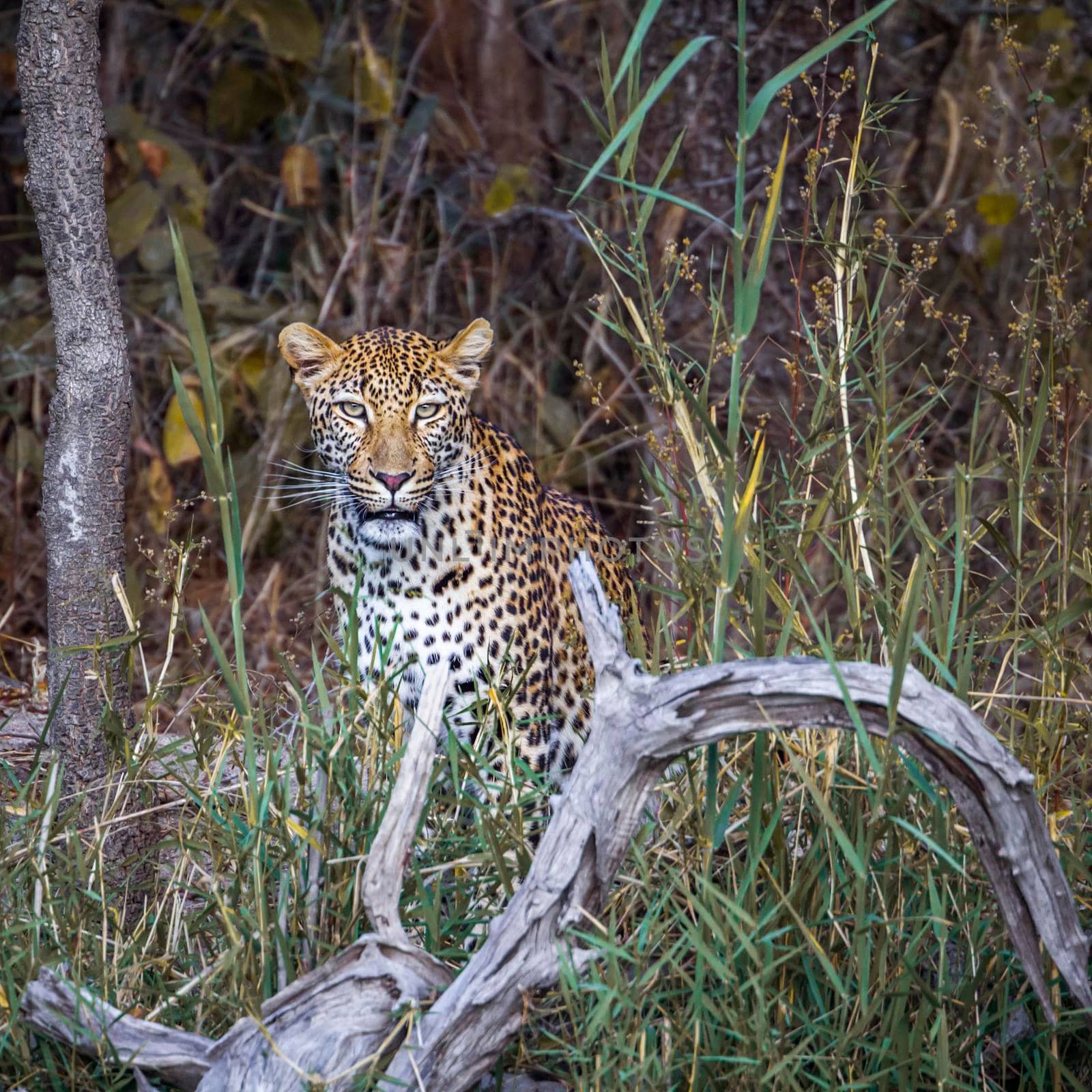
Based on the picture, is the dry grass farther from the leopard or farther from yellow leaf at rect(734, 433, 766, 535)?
the leopard

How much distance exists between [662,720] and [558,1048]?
1.96ft

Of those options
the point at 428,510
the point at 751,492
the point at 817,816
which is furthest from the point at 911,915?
the point at 428,510

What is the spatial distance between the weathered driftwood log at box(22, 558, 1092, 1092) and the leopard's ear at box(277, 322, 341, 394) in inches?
70.3

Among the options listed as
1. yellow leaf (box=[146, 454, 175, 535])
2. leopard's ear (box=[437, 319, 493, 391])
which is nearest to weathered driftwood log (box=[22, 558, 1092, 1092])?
leopard's ear (box=[437, 319, 493, 391])

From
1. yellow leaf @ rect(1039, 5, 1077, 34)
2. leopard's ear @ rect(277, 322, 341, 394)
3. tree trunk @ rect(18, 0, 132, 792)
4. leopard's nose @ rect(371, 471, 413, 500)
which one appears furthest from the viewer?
yellow leaf @ rect(1039, 5, 1077, 34)

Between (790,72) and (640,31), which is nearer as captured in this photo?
(640,31)

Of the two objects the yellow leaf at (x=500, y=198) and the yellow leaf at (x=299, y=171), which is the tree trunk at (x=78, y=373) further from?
the yellow leaf at (x=299, y=171)

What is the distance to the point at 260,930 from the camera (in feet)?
8.25

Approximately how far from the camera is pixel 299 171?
6605 millimetres

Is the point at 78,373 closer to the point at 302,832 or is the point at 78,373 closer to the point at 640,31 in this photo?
the point at 302,832

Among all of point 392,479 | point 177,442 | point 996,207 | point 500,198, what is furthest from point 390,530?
point 996,207

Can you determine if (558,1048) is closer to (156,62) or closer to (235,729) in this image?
(235,729)

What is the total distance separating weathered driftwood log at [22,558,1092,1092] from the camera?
7.66 feet

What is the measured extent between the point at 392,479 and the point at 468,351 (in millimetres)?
488
